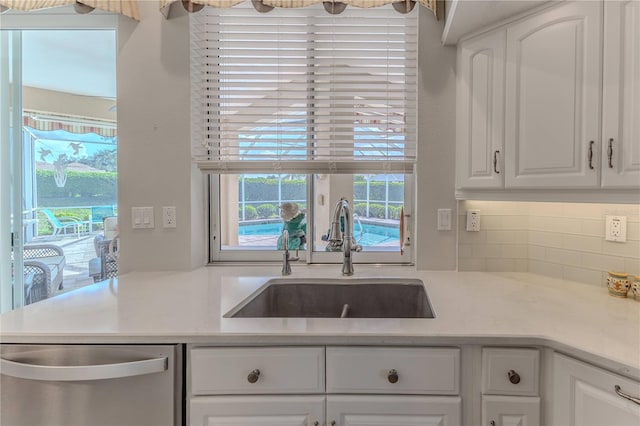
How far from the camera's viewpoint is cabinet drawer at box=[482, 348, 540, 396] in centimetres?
101

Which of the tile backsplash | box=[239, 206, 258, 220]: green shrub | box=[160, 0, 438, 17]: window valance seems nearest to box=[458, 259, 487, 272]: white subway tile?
the tile backsplash

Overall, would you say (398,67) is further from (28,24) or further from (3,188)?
(3,188)

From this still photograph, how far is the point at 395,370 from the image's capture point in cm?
103

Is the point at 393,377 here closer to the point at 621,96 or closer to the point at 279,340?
the point at 279,340

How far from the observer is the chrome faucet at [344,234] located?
1.62 metres

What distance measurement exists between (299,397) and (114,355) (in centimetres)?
58

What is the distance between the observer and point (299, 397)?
Answer: 1037 mm

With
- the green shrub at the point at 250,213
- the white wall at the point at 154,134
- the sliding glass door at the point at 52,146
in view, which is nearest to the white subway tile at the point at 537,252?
the green shrub at the point at 250,213

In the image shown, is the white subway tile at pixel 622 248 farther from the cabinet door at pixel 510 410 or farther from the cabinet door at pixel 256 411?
the cabinet door at pixel 256 411

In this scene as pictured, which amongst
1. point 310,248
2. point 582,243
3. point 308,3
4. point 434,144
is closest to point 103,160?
point 310,248

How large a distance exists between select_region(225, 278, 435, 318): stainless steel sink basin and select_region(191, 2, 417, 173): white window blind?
2.06ft

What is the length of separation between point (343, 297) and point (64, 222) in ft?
5.49

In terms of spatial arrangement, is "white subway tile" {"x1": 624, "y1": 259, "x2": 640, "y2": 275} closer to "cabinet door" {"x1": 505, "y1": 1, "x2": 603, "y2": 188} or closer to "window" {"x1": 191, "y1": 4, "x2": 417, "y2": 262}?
"cabinet door" {"x1": 505, "y1": 1, "x2": 603, "y2": 188}

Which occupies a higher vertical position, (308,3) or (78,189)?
(308,3)
